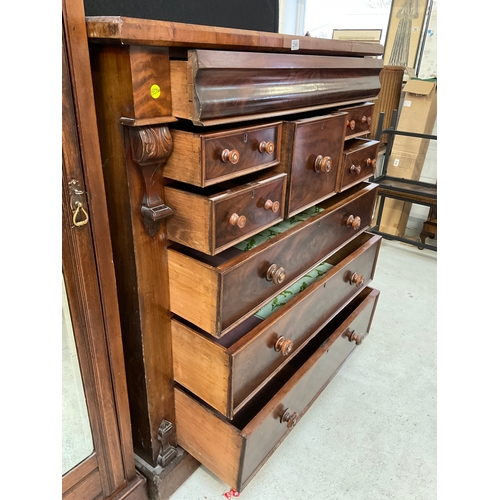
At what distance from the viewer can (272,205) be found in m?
0.87

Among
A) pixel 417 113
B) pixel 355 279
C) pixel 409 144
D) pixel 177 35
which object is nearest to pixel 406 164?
pixel 409 144

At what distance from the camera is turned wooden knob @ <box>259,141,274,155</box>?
2.64 ft

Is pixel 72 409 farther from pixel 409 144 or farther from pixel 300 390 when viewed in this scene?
pixel 409 144

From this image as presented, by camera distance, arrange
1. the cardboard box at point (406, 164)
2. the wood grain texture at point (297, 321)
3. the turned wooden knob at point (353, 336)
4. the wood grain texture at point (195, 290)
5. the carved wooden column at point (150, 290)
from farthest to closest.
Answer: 1. the cardboard box at point (406, 164)
2. the turned wooden knob at point (353, 336)
3. the wood grain texture at point (297, 321)
4. the wood grain texture at point (195, 290)
5. the carved wooden column at point (150, 290)

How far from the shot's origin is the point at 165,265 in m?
0.83

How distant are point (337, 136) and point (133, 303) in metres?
0.67

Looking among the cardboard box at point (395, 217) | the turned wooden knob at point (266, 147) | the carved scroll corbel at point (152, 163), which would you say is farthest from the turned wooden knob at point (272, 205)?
the cardboard box at point (395, 217)

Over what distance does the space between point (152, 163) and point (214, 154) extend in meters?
0.11

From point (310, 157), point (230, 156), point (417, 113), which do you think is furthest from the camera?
point (417, 113)

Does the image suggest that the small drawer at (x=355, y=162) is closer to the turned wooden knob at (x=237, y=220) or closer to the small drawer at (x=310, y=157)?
the small drawer at (x=310, y=157)

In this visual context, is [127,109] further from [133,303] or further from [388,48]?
[388,48]

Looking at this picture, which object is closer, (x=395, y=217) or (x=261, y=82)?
(x=261, y=82)

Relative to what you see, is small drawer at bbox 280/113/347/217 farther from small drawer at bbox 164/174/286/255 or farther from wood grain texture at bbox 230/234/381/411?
wood grain texture at bbox 230/234/381/411

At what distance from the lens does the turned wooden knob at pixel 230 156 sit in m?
0.71
